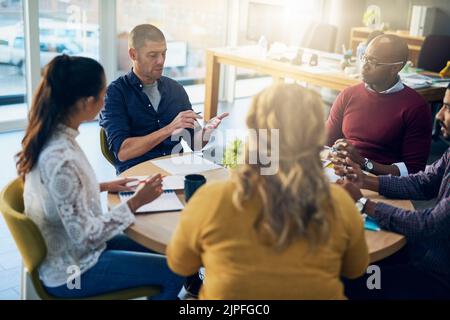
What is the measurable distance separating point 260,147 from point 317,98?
18 centimetres

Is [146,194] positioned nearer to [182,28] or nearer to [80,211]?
[80,211]

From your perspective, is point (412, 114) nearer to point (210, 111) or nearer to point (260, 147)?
point (260, 147)

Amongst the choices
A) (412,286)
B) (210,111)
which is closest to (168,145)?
(412,286)

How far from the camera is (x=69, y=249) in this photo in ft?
5.83

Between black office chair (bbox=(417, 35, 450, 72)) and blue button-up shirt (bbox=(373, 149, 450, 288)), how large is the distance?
3.62m

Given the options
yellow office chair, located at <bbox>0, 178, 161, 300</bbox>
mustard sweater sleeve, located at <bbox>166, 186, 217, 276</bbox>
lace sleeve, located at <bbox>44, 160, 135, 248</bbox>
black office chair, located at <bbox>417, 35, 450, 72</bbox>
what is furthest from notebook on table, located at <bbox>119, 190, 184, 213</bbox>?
black office chair, located at <bbox>417, 35, 450, 72</bbox>

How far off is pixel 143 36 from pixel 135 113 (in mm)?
370

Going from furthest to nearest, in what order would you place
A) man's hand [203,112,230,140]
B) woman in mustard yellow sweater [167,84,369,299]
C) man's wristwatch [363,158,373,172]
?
man's hand [203,112,230,140]
man's wristwatch [363,158,373,172]
woman in mustard yellow sweater [167,84,369,299]

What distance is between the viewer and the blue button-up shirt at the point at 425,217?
1829 millimetres

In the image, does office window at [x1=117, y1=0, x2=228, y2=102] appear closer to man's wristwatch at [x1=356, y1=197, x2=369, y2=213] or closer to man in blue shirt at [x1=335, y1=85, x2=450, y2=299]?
man in blue shirt at [x1=335, y1=85, x2=450, y2=299]

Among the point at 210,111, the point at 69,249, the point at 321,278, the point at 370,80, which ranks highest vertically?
the point at 370,80

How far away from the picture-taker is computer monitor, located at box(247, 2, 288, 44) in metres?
5.57

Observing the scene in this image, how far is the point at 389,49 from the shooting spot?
280 cm
